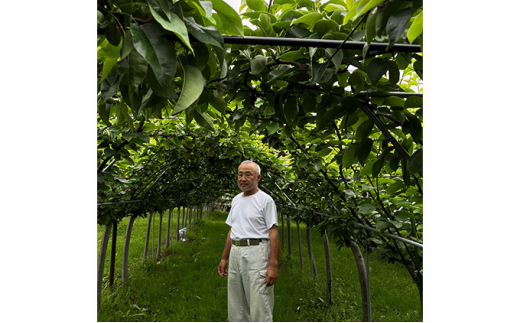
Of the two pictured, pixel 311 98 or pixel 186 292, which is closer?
pixel 311 98

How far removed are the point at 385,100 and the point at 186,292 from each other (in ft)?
17.3

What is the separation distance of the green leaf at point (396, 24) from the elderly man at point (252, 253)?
6.74 ft

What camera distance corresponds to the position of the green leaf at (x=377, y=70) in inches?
26.9

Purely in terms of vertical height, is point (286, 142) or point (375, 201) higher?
point (286, 142)

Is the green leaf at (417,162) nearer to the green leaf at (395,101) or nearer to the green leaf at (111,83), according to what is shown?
the green leaf at (395,101)

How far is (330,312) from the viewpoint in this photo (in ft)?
14.5

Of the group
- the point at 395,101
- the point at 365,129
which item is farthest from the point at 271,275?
the point at 395,101

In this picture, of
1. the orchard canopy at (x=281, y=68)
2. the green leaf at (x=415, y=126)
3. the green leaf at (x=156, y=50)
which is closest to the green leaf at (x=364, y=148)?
the orchard canopy at (x=281, y=68)

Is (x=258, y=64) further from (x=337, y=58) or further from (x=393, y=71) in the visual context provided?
(x=393, y=71)

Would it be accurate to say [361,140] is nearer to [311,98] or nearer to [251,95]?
[311,98]

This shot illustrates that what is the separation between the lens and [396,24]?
47 cm

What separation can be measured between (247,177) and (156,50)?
84.7 inches

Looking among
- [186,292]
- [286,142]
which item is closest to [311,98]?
[286,142]

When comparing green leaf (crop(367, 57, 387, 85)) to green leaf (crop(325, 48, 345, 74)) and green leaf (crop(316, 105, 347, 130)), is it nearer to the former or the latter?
green leaf (crop(325, 48, 345, 74))
